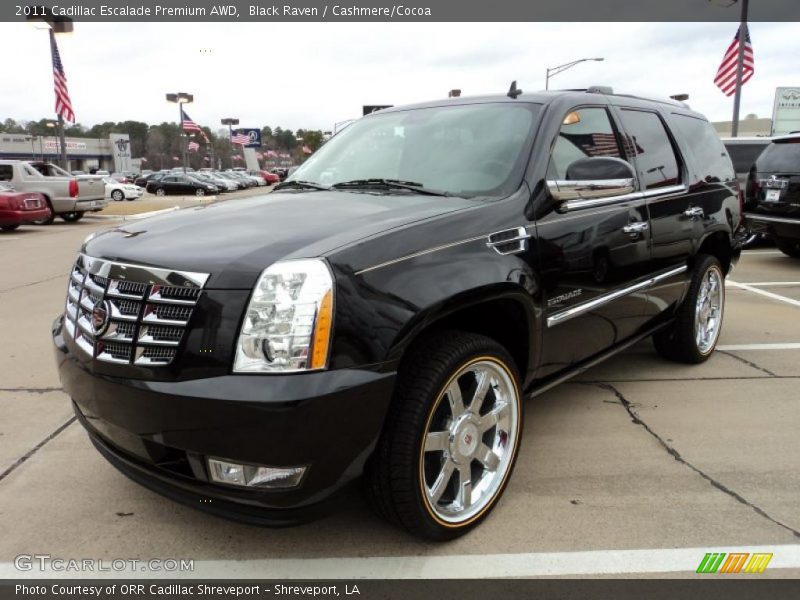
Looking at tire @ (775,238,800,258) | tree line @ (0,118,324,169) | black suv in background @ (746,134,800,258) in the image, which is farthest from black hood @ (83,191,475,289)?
tree line @ (0,118,324,169)

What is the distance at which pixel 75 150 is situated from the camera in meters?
92.1

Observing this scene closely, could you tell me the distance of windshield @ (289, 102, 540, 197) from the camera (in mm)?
3109

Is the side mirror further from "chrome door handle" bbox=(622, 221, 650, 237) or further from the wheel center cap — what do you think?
the wheel center cap

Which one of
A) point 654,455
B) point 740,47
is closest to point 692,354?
point 654,455

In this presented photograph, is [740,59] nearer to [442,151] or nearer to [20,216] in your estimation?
[442,151]

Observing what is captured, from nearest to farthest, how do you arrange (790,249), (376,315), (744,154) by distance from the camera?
(376,315) < (790,249) < (744,154)

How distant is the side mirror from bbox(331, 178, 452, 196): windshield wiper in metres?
0.56

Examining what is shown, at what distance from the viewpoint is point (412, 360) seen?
243 centimetres

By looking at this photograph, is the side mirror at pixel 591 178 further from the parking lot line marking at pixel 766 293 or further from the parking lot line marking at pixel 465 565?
the parking lot line marking at pixel 766 293

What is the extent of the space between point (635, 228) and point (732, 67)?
61.9 feet

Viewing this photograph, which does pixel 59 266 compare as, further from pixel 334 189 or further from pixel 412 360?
pixel 412 360

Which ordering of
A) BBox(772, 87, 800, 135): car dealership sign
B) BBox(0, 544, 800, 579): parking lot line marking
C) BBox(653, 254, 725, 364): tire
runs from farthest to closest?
BBox(772, 87, 800, 135): car dealership sign, BBox(653, 254, 725, 364): tire, BBox(0, 544, 800, 579): parking lot line marking

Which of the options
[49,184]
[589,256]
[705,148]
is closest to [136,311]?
[589,256]

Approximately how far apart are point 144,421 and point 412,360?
99 cm
